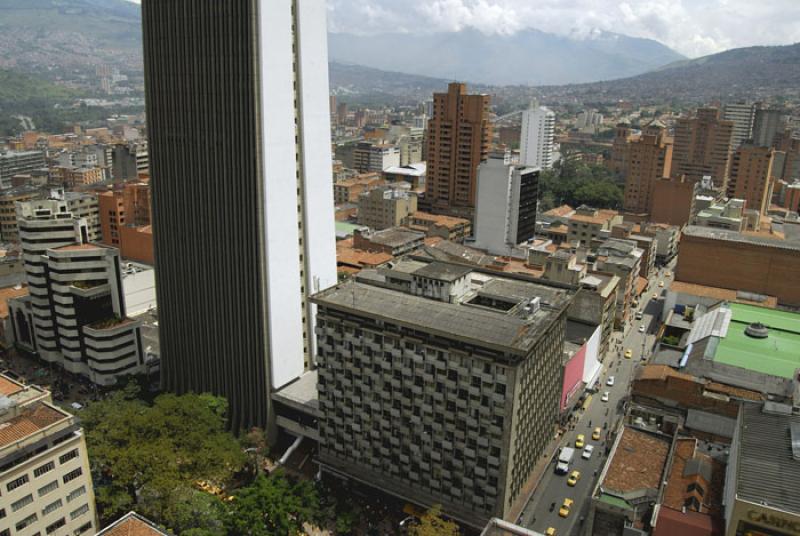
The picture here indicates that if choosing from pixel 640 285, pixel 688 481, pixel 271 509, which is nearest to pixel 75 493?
pixel 271 509

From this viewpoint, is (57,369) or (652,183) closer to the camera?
(57,369)

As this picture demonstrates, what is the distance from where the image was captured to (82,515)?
43500 millimetres

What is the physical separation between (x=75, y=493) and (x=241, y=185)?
89.4 feet

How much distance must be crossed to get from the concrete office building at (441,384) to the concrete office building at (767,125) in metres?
173

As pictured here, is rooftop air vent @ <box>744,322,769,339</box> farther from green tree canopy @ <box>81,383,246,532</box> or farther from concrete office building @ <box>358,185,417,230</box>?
concrete office building @ <box>358,185,417,230</box>

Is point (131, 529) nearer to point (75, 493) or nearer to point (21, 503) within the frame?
point (21, 503)

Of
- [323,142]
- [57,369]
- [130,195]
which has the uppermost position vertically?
[323,142]

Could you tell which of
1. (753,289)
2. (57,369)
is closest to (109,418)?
(57,369)

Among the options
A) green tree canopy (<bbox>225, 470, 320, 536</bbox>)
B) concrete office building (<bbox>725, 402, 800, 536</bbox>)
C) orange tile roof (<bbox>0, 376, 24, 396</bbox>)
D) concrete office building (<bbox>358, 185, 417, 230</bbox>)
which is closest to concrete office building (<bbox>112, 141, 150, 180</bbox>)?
concrete office building (<bbox>358, 185, 417, 230</bbox>)

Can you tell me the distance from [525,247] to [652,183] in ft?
191

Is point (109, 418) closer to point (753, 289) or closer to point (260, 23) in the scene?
point (260, 23)

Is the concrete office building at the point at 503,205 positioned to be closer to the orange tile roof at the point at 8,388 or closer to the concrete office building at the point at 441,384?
the concrete office building at the point at 441,384

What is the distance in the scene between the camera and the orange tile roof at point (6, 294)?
8138cm

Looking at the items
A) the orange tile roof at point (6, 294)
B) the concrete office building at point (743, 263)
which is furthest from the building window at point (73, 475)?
the concrete office building at point (743, 263)
